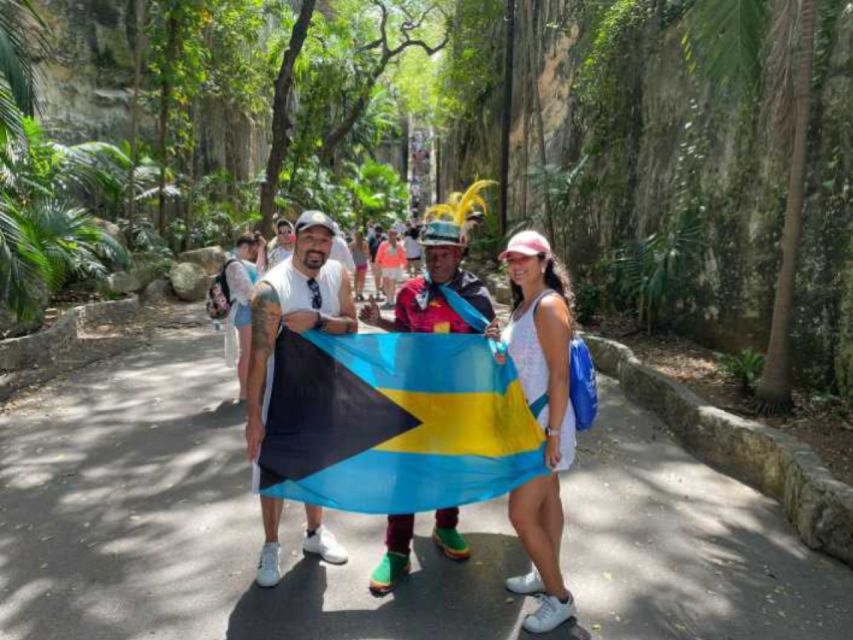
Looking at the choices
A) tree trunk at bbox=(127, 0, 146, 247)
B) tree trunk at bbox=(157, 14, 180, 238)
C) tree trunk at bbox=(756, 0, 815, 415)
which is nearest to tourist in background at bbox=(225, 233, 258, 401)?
tree trunk at bbox=(756, 0, 815, 415)

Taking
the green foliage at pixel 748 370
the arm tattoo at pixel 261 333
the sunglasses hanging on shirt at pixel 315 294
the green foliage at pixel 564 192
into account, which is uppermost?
the green foliage at pixel 564 192

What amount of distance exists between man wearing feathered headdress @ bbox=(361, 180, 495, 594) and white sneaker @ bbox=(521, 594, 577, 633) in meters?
0.74

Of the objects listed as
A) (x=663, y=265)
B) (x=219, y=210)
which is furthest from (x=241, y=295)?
(x=219, y=210)

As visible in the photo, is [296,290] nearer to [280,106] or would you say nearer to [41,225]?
[41,225]

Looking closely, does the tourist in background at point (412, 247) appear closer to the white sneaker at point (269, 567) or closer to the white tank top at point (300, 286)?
the white tank top at point (300, 286)

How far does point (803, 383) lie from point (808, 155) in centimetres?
225

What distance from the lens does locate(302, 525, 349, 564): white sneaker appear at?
3.84 meters

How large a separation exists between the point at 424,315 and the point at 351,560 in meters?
1.43

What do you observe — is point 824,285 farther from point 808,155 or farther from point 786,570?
point 786,570

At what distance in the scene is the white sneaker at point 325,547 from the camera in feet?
12.6

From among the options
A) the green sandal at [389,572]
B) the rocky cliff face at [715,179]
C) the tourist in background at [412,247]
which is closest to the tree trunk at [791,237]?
the rocky cliff face at [715,179]

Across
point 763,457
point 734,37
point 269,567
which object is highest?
point 734,37

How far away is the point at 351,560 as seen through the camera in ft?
12.8

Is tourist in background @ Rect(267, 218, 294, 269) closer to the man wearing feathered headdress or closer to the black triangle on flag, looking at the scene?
the man wearing feathered headdress
